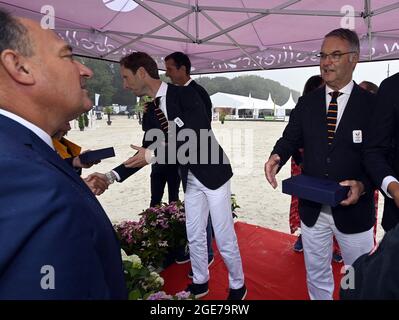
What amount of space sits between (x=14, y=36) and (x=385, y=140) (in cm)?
174

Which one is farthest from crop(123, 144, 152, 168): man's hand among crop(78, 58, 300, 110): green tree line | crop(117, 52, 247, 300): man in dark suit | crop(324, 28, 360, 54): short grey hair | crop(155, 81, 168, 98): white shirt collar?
crop(78, 58, 300, 110): green tree line

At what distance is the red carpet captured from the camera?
2.77m

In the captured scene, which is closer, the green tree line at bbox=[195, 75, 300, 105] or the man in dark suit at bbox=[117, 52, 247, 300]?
the man in dark suit at bbox=[117, 52, 247, 300]

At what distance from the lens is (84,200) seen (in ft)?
2.25

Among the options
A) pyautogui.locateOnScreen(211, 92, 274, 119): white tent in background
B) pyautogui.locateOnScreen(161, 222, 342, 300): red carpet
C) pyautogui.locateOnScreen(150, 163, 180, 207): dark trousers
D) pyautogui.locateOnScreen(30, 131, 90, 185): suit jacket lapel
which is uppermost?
pyautogui.locateOnScreen(211, 92, 274, 119): white tent in background

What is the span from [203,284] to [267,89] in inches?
4438

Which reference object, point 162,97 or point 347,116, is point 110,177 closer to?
point 162,97

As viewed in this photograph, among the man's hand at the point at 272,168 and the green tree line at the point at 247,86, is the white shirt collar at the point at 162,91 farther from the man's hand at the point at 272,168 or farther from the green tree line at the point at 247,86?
the green tree line at the point at 247,86

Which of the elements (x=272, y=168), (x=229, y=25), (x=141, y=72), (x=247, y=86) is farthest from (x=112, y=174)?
(x=247, y=86)

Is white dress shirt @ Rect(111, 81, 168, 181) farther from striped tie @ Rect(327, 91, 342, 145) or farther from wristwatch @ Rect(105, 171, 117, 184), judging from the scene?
striped tie @ Rect(327, 91, 342, 145)

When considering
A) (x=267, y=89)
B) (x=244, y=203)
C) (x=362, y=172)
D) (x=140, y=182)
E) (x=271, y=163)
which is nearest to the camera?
(x=362, y=172)

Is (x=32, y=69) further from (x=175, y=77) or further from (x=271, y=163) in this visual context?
(x=175, y=77)

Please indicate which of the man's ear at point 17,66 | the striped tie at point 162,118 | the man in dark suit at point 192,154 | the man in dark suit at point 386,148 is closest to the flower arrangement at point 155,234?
the man in dark suit at point 192,154
